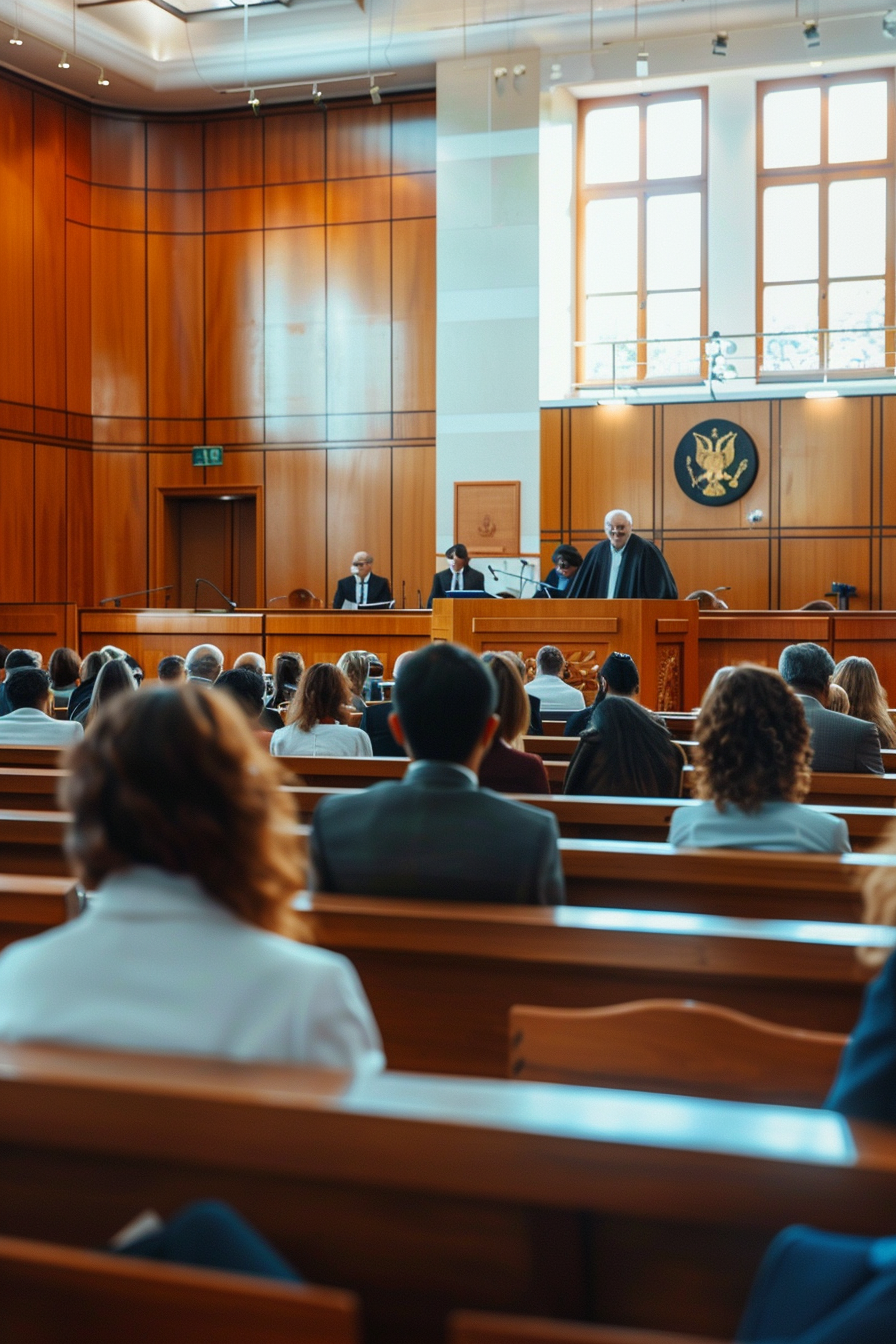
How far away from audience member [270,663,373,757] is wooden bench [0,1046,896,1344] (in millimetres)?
3252

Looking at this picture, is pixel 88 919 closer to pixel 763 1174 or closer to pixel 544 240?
pixel 763 1174

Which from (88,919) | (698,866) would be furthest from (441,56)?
(88,919)

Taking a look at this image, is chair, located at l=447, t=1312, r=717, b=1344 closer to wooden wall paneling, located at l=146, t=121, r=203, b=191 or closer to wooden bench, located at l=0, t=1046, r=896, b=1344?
wooden bench, located at l=0, t=1046, r=896, b=1344

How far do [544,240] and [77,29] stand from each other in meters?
4.74

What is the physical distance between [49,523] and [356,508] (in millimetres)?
3063

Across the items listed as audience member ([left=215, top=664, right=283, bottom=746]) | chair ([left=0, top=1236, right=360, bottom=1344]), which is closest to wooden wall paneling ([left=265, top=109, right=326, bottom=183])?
audience member ([left=215, top=664, right=283, bottom=746])

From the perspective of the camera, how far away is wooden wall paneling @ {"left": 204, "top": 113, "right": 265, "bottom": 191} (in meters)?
13.3

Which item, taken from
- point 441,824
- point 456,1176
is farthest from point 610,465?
point 456,1176

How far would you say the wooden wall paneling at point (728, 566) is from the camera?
12.7 metres

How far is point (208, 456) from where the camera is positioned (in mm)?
13273

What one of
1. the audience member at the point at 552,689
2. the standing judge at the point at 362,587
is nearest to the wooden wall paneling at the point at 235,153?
the standing judge at the point at 362,587

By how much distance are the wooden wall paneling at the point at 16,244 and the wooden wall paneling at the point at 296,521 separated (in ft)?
8.23

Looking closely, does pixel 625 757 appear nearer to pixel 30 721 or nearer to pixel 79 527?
pixel 30 721

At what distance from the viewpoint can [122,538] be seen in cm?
1331
